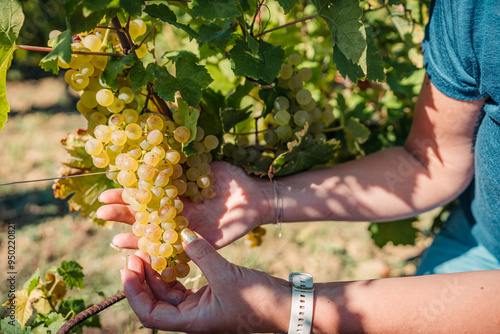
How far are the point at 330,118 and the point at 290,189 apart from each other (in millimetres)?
300

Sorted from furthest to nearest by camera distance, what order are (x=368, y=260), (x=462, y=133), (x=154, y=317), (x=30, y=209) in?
(x=30, y=209) → (x=368, y=260) → (x=462, y=133) → (x=154, y=317)

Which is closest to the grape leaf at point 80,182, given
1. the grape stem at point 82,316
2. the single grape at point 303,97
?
the grape stem at point 82,316

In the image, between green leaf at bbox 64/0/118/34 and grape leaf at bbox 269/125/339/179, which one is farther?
grape leaf at bbox 269/125/339/179

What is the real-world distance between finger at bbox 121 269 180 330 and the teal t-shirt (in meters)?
0.94

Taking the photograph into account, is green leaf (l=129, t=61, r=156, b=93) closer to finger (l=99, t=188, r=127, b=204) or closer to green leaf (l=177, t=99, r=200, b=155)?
green leaf (l=177, t=99, r=200, b=155)

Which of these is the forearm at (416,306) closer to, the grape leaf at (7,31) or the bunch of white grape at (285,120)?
the bunch of white grape at (285,120)

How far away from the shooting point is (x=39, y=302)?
1155 mm

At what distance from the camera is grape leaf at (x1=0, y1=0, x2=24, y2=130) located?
78 cm

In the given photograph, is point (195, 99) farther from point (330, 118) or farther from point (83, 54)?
point (330, 118)

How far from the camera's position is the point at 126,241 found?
1010 mm

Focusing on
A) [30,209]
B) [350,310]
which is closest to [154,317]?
[350,310]

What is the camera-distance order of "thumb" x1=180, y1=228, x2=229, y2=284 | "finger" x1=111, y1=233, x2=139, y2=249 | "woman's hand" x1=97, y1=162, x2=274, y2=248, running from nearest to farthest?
"thumb" x1=180, y1=228, x2=229, y2=284, "finger" x1=111, y1=233, x2=139, y2=249, "woman's hand" x1=97, y1=162, x2=274, y2=248

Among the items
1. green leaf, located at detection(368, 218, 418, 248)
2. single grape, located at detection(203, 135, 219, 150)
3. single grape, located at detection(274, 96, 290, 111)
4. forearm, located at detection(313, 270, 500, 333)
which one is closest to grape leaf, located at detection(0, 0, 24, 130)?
single grape, located at detection(203, 135, 219, 150)

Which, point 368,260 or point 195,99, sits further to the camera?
point 368,260
